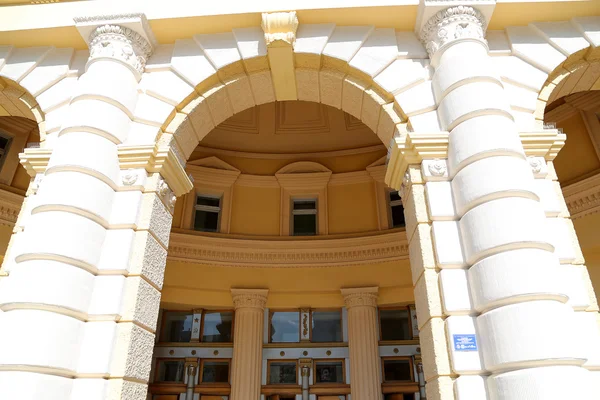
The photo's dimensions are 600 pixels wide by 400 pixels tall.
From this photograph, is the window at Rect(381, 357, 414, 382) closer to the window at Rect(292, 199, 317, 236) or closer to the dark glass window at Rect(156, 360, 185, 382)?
the window at Rect(292, 199, 317, 236)

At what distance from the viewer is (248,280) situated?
12.7 meters

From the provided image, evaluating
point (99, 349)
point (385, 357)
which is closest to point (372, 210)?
point (385, 357)

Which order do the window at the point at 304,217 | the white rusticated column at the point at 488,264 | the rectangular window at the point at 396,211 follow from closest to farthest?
the white rusticated column at the point at 488,264 < the rectangular window at the point at 396,211 < the window at the point at 304,217

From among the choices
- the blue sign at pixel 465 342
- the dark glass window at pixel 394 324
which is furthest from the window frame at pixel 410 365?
the blue sign at pixel 465 342

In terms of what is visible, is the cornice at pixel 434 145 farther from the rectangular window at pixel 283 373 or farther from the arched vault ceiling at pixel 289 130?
the arched vault ceiling at pixel 289 130

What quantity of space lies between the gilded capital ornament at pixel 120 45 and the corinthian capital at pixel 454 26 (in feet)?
14.0

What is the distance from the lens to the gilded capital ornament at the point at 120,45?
21.3ft

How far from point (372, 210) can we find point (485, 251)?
8.65m

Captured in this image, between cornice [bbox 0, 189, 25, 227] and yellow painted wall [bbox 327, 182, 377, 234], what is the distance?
8405mm

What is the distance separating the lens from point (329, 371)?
12211 millimetres

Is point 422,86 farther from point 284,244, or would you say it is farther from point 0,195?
point 0,195

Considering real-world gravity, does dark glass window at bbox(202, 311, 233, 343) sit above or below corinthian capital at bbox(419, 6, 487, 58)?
below

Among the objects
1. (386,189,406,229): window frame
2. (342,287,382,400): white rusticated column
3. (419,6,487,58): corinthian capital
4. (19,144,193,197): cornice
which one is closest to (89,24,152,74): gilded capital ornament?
(19,144,193,197): cornice

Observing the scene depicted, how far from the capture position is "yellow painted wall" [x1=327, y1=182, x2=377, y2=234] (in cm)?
1340
